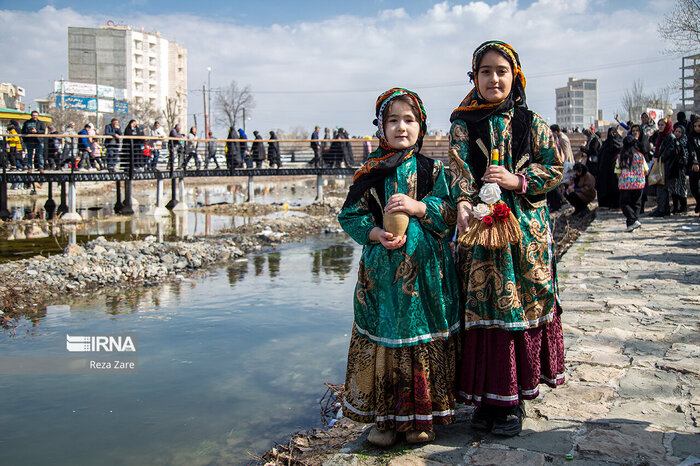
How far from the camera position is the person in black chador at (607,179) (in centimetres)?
1252

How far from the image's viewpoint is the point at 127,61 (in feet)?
263

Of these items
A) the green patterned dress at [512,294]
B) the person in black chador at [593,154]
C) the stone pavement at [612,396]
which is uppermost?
the person in black chador at [593,154]

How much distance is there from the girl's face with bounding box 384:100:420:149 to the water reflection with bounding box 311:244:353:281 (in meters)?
6.50

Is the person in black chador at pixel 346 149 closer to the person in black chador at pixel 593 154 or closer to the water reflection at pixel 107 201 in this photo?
the water reflection at pixel 107 201

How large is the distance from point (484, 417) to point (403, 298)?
2.32 ft

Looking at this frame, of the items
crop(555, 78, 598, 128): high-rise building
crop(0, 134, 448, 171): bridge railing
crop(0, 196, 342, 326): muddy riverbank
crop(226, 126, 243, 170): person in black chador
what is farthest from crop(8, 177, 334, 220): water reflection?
crop(555, 78, 598, 128): high-rise building

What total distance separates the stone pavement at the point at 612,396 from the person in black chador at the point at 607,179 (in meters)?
7.04

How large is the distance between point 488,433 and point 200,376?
2845mm

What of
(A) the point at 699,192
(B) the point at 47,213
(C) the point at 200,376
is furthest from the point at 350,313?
(B) the point at 47,213

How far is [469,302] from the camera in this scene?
8.53 feet

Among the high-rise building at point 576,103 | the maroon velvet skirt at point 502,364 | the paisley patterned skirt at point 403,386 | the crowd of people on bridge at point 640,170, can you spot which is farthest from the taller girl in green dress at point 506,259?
the high-rise building at point 576,103

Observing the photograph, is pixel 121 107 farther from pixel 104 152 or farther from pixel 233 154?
pixel 104 152

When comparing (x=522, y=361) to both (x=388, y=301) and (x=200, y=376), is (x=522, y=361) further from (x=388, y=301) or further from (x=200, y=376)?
(x=200, y=376)

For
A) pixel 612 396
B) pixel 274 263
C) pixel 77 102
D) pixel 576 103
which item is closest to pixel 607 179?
pixel 274 263
